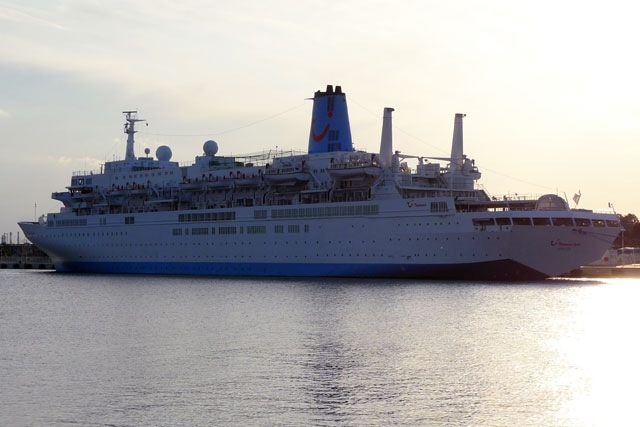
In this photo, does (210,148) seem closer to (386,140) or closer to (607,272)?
(386,140)

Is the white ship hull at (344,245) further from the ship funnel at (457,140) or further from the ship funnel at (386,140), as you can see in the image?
the ship funnel at (457,140)

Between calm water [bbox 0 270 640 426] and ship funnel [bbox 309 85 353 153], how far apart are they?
2063 cm

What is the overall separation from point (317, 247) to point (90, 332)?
31.7 meters

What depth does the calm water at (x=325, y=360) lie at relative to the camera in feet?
80.4

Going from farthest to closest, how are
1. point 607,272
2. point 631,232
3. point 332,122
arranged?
point 631,232 → point 607,272 → point 332,122

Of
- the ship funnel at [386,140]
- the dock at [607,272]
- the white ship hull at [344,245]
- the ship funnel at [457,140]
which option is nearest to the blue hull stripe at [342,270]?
the white ship hull at [344,245]

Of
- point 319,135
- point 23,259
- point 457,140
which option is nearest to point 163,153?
point 319,135

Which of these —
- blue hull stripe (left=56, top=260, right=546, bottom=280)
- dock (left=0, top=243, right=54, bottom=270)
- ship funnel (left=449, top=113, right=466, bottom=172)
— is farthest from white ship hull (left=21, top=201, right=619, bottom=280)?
dock (left=0, top=243, right=54, bottom=270)

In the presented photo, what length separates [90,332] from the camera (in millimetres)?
39812

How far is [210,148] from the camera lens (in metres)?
84.2

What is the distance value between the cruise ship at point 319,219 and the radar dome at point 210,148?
5.3 inches

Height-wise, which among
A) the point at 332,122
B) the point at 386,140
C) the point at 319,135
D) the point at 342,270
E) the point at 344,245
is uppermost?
the point at 332,122

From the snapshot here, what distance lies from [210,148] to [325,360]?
54.7 m

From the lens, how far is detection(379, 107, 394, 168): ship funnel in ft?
225
